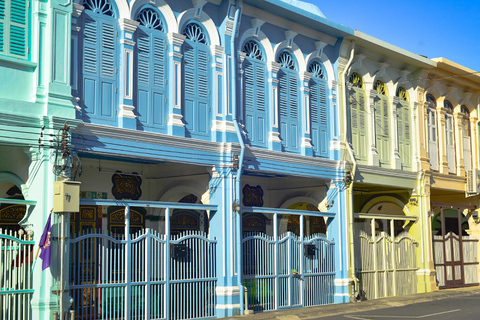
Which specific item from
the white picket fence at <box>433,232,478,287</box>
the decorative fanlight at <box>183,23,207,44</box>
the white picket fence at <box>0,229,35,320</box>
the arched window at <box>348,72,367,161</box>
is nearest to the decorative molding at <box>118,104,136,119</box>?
the decorative fanlight at <box>183,23,207,44</box>

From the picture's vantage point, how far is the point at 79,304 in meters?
12.5

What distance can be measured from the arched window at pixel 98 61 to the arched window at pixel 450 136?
14.2 metres

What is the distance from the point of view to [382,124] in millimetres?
21078

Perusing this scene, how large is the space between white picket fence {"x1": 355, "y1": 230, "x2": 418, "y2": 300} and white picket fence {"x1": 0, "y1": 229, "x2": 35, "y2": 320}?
9.93 metres

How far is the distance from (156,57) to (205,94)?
5.03 ft

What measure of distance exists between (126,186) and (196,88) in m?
3.41

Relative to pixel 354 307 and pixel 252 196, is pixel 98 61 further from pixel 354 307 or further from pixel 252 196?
pixel 354 307

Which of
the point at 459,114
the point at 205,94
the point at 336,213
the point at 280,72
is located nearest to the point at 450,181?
the point at 459,114

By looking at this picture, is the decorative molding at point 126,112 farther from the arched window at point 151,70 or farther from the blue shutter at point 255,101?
the blue shutter at point 255,101

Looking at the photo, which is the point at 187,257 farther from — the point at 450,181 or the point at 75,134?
the point at 450,181

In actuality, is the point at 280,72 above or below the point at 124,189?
above

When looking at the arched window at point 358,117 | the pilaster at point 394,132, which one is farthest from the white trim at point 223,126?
the pilaster at point 394,132

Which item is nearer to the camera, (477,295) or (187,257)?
(187,257)

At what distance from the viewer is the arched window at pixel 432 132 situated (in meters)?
23.1
